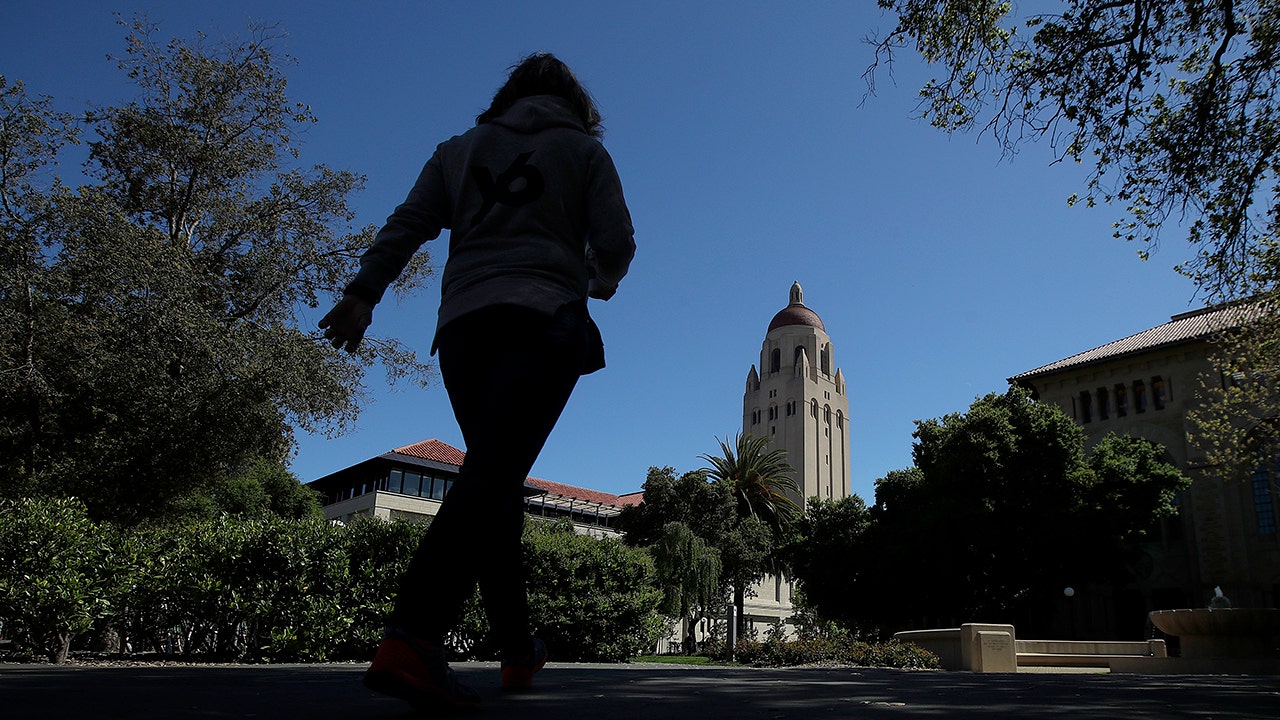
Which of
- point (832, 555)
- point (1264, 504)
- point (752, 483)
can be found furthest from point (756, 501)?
point (1264, 504)

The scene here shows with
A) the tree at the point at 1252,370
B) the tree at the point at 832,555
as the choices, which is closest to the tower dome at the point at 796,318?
the tree at the point at 832,555

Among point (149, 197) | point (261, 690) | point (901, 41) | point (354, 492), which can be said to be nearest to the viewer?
point (261, 690)

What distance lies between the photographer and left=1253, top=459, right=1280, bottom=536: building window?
33500 mm

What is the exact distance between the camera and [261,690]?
262 cm

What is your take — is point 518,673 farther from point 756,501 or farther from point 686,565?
point 756,501

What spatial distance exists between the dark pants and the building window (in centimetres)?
4090

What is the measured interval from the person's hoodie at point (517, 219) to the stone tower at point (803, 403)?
86.3m

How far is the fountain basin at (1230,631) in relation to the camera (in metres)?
13.8

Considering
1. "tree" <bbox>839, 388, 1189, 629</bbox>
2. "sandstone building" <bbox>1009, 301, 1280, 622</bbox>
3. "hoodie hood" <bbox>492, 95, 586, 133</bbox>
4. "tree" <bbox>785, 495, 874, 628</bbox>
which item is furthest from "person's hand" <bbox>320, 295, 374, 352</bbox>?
"sandstone building" <bbox>1009, 301, 1280, 622</bbox>

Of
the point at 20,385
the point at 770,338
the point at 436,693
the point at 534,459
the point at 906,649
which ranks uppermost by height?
the point at 770,338

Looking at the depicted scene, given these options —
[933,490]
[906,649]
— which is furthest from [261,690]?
[933,490]

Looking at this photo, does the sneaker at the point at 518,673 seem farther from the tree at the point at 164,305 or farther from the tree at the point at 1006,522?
the tree at the point at 1006,522

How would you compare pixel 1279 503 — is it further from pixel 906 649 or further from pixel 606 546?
pixel 606 546

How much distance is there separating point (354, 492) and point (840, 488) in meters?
61.7
